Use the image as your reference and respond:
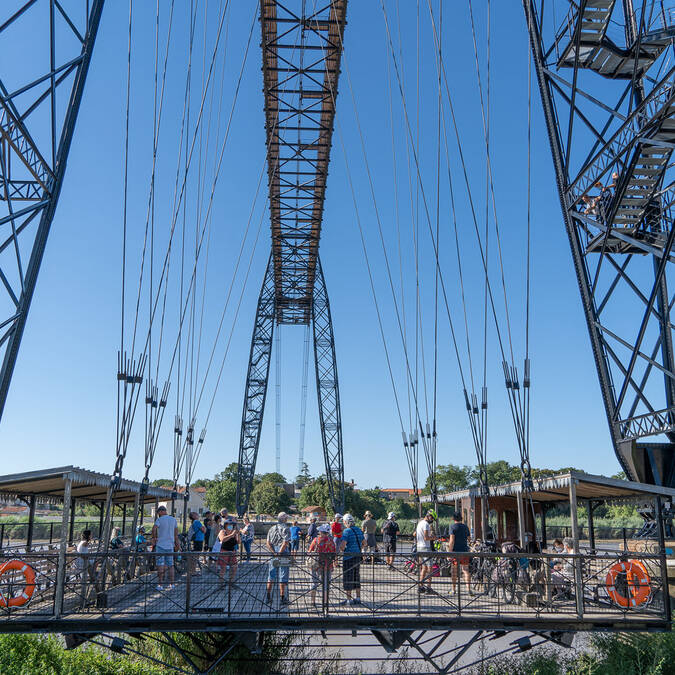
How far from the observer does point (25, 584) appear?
32.6ft

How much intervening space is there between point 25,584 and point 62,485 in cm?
349

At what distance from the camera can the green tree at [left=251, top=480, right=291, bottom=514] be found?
75.1 metres

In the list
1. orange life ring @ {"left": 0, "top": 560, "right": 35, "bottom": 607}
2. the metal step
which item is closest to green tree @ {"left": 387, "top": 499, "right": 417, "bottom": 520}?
the metal step

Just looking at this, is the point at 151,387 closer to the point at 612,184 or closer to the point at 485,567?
the point at 485,567

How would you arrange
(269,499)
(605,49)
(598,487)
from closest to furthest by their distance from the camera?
(598,487) → (605,49) → (269,499)

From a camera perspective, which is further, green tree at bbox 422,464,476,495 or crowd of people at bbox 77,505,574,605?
green tree at bbox 422,464,476,495

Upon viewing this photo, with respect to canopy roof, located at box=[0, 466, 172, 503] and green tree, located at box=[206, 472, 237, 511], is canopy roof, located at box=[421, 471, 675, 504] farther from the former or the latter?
green tree, located at box=[206, 472, 237, 511]

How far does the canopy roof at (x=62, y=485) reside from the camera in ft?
31.8

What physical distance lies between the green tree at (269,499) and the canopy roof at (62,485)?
5634cm

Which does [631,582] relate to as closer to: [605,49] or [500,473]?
[605,49]

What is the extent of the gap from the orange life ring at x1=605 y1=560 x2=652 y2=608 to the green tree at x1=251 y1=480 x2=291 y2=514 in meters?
65.8

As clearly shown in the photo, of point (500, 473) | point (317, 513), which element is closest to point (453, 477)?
point (500, 473)

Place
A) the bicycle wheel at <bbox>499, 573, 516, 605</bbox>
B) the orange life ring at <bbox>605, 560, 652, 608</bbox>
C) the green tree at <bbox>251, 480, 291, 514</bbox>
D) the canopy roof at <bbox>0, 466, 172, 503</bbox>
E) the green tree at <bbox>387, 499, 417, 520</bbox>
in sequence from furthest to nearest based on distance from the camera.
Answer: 1. the green tree at <bbox>387, 499, 417, 520</bbox>
2. the green tree at <bbox>251, 480, 291, 514</bbox>
3. the bicycle wheel at <bbox>499, 573, 516, 605</bbox>
4. the orange life ring at <bbox>605, 560, 652, 608</bbox>
5. the canopy roof at <bbox>0, 466, 172, 503</bbox>

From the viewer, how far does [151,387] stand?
17.2 m
